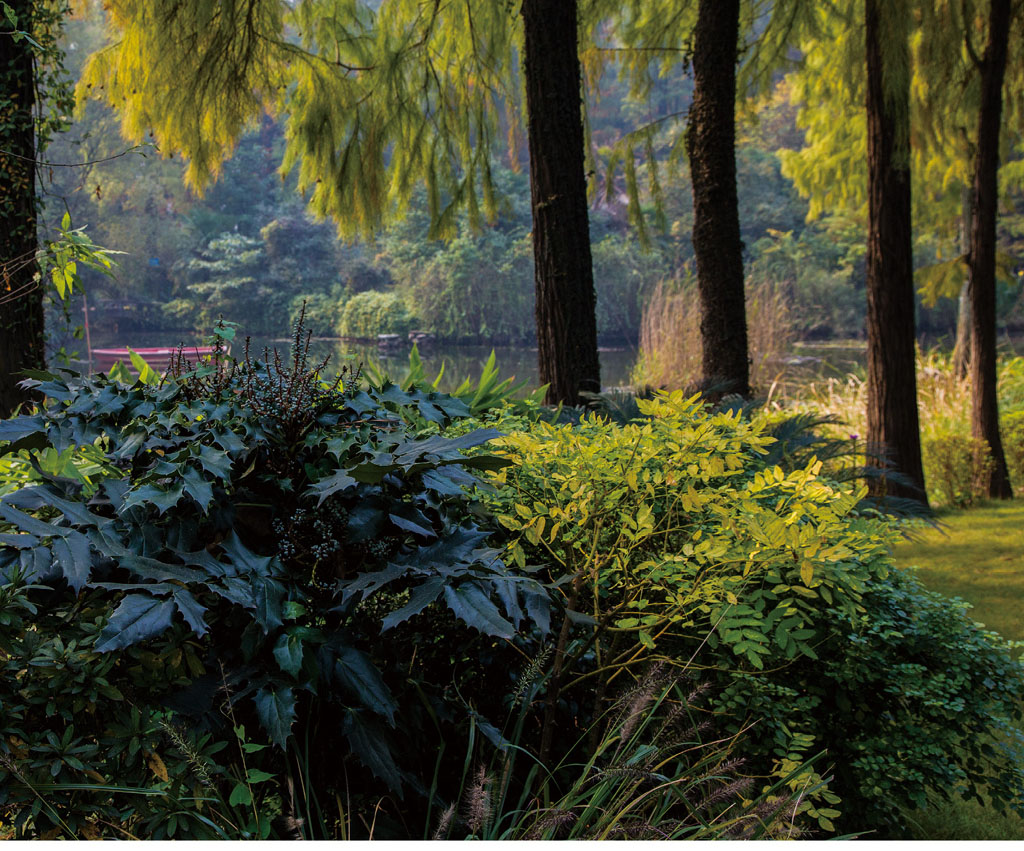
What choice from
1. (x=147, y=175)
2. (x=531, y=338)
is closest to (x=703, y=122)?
(x=531, y=338)

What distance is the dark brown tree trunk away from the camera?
3762mm

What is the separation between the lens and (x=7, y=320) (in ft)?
10.7

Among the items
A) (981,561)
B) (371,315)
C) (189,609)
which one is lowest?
(981,561)

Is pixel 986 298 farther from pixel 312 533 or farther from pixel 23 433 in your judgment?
pixel 23 433

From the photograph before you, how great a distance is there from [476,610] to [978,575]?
3.64 m

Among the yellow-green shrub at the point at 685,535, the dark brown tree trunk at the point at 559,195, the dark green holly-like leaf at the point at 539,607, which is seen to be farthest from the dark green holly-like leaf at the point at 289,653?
the dark brown tree trunk at the point at 559,195

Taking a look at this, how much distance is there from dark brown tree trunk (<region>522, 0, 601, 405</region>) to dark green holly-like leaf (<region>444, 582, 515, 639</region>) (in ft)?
8.74

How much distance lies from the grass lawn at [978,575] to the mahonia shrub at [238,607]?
1.08m

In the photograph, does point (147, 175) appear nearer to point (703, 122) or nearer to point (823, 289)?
point (823, 289)

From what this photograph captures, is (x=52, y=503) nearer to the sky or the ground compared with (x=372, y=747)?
nearer to the sky

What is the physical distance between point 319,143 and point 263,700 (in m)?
4.30

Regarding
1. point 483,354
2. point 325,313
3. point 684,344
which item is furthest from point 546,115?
point 325,313

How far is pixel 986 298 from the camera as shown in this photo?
5.94 m

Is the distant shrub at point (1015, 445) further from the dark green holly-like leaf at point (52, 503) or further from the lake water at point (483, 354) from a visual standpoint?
the lake water at point (483, 354)
